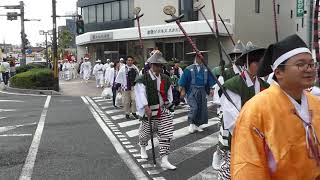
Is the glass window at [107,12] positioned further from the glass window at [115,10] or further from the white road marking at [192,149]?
the white road marking at [192,149]

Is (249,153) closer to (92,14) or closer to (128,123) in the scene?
(128,123)

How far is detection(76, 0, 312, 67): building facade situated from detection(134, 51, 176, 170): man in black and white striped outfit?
592 inches

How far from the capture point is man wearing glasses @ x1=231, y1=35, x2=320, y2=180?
2.40 m

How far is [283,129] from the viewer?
7.88 ft

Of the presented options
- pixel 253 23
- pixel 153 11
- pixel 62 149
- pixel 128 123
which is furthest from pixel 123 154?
pixel 153 11

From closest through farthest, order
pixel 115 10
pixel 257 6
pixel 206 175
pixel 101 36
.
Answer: pixel 206 175 → pixel 257 6 → pixel 101 36 → pixel 115 10

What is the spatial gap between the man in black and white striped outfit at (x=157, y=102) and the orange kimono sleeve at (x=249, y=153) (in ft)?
15.6

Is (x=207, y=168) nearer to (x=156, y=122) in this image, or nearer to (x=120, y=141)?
(x=156, y=122)

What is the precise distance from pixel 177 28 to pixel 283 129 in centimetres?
2632

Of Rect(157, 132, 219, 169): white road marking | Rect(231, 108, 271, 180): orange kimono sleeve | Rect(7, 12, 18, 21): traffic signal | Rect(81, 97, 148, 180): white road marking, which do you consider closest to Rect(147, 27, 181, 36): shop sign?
Rect(7, 12, 18, 21): traffic signal

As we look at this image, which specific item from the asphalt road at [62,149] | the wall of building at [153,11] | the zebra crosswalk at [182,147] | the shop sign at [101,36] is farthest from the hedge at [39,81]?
the zebra crosswalk at [182,147]

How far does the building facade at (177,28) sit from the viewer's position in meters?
28.0

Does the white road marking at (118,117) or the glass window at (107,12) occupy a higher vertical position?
the glass window at (107,12)

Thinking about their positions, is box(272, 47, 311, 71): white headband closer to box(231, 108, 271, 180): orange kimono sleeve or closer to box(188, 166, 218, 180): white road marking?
box(231, 108, 271, 180): orange kimono sleeve
